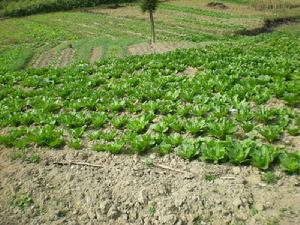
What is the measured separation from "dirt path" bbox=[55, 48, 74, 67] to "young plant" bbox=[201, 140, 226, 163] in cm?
2123

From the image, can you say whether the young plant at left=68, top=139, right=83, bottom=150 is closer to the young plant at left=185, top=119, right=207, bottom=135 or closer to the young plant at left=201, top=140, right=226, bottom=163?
the young plant at left=185, top=119, right=207, bottom=135

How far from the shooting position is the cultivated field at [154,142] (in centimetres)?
720

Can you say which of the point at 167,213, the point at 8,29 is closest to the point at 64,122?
the point at 167,213

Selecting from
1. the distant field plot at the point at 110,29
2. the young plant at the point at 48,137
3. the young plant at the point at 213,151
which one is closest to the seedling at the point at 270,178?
the young plant at the point at 213,151

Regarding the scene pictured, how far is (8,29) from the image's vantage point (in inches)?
1843

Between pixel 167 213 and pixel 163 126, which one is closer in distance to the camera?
pixel 167 213

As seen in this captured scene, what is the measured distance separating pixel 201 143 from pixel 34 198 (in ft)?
12.2

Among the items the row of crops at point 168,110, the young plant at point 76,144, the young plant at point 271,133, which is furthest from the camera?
the young plant at point 76,144

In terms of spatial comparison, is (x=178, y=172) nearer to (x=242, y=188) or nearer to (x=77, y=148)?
(x=242, y=188)

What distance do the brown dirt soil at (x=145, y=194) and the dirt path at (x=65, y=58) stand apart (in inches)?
794

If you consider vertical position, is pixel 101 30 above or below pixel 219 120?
below

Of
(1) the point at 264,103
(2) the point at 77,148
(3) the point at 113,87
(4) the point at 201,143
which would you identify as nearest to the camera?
(4) the point at 201,143

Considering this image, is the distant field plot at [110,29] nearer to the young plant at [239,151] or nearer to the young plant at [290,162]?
the young plant at [239,151]

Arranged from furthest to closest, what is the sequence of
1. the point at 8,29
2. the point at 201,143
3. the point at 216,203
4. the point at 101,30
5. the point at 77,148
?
the point at 8,29, the point at 101,30, the point at 77,148, the point at 201,143, the point at 216,203
